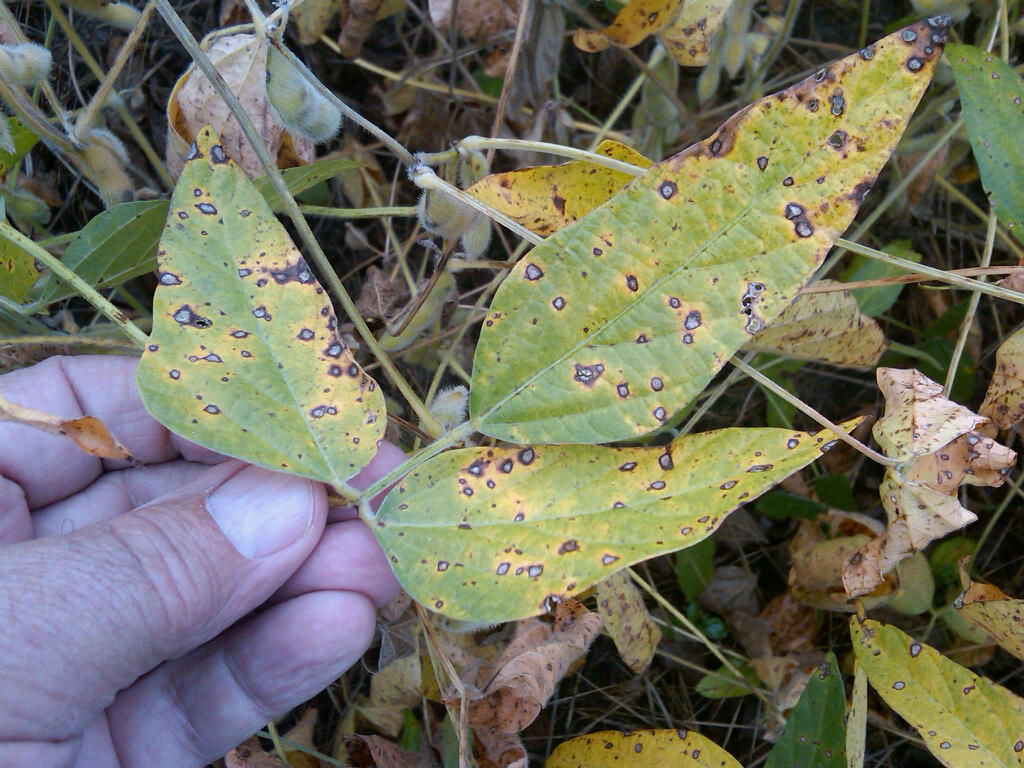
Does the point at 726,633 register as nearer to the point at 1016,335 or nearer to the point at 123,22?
the point at 1016,335

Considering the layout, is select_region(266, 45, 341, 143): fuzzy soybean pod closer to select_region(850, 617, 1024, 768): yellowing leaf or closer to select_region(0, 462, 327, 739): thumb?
select_region(0, 462, 327, 739): thumb

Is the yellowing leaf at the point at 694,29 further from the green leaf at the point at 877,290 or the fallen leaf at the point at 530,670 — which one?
the fallen leaf at the point at 530,670

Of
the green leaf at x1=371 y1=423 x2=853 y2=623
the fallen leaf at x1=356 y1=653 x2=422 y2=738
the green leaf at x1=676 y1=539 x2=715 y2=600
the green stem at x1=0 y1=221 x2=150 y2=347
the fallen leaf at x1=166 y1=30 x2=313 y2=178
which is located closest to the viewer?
the green leaf at x1=371 y1=423 x2=853 y2=623

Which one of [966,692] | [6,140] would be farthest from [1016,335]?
[6,140]

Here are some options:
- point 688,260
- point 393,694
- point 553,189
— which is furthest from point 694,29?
point 393,694

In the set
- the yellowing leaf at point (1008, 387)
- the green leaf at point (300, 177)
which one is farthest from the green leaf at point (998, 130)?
the green leaf at point (300, 177)

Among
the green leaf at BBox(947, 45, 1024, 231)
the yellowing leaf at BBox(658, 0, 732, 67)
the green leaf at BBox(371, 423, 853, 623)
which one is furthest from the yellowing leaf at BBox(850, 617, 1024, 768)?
the yellowing leaf at BBox(658, 0, 732, 67)
